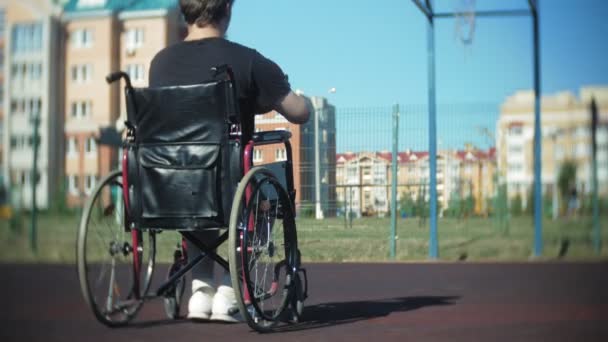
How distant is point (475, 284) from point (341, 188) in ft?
6.55

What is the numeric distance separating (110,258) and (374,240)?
1.20m

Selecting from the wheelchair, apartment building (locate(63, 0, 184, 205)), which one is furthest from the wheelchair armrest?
apartment building (locate(63, 0, 184, 205))

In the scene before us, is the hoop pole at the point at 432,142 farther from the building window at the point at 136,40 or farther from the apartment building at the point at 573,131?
the apartment building at the point at 573,131

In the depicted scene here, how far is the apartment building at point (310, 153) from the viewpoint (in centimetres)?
314

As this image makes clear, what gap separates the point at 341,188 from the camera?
3338 millimetres

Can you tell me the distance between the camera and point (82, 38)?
2.51 meters

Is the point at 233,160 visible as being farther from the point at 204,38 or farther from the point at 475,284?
the point at 475,284

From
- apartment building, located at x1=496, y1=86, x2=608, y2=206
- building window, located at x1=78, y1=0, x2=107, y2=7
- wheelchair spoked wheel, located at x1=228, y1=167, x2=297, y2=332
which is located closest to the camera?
apartment building, located at x1=496, y1=86, x2=608, y2=206

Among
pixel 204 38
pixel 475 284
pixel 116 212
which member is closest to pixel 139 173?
pixel 116 212

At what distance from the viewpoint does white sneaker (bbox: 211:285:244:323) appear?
9.25 ft

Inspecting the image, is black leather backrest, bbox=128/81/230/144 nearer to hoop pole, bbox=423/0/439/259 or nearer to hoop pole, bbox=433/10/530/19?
hoop pole, bbox=433/10/530/19

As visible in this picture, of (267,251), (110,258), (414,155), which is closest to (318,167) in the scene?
(267,251)

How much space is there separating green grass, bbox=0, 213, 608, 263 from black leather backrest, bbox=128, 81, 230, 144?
0.45m

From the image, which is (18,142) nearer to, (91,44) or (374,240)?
(91,44)
